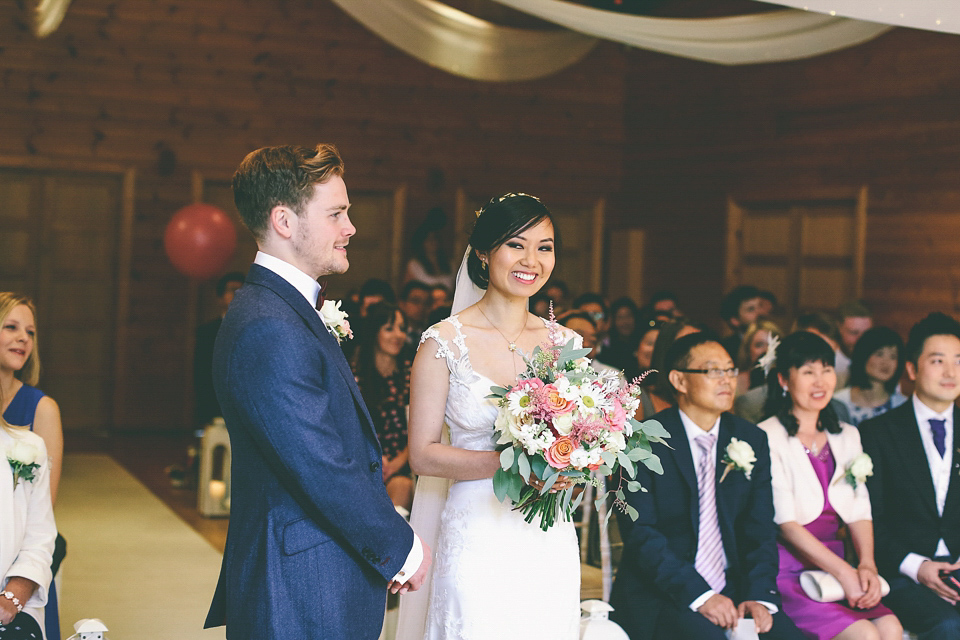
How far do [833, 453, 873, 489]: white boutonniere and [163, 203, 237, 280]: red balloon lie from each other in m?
6.03

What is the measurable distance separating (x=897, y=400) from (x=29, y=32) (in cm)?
793

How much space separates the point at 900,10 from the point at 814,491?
1.82 metres

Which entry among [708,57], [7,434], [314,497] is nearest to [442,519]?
[314,497]

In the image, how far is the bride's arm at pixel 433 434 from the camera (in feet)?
9.25

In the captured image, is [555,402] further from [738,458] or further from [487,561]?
[738,458]

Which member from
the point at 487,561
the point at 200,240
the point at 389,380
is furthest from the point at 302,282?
the point at 200,240

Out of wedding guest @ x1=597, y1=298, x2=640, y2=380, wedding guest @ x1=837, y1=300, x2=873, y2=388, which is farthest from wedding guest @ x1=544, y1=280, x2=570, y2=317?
wedding guest @ x1=837, y1=300, x2=873, y2=388

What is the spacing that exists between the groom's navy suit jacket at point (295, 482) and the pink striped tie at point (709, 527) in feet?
5.52

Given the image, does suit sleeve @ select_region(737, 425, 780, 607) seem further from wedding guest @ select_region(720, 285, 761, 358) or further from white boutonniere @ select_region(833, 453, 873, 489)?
wedding guest @ select_region(720, 285, 761, 358)

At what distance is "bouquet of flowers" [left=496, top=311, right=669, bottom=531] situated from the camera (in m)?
2.54

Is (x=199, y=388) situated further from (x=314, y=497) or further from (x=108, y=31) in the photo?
(x=314, y=497)

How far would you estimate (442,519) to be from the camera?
2967mm

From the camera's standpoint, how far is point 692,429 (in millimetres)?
3742

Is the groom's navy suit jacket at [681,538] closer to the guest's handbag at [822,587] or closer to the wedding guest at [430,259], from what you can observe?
the guest's handbag at [822,587]
